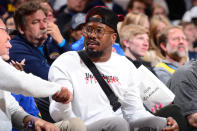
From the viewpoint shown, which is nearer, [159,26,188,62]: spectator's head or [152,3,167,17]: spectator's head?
[159,26,188,62]: spectator's head

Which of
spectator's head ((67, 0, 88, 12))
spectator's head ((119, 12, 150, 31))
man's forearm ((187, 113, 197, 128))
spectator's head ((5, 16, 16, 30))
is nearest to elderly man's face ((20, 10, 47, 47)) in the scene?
spectator's head ((5, 16, 16, 30))

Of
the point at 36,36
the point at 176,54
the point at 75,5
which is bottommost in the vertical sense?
the point at 176,54

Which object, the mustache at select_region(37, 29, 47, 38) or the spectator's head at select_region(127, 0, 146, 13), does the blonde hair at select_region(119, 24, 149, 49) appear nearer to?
the mustache at select_region(37, 29, 47, 38)

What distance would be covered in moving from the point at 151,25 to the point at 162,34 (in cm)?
97

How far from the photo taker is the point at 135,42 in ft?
18.3

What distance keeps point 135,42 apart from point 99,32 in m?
1.86

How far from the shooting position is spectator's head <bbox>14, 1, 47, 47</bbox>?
177 inches

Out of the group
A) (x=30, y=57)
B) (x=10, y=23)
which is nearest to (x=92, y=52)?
(x=30, y=57)

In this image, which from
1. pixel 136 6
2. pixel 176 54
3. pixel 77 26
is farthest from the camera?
pixel 136 6

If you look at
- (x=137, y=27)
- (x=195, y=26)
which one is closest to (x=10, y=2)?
(x=137, y=27)

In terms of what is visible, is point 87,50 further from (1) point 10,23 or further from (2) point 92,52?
(1) point 10,23

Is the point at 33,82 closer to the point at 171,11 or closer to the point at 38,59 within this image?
the point at 38,59

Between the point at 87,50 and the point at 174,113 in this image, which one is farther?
the point at 174,113

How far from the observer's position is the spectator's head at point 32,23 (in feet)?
14.8
